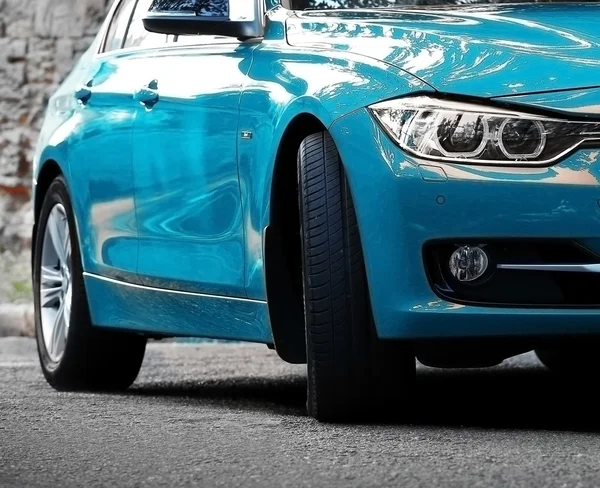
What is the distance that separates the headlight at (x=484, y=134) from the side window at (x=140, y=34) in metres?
1.93

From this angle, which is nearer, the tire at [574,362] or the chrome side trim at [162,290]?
the chrome side trim at [162,290]

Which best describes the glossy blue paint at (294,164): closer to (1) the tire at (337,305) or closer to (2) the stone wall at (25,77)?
(1) the tire at (337,305)

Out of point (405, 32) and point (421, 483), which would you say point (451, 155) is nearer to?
point (405, 32)

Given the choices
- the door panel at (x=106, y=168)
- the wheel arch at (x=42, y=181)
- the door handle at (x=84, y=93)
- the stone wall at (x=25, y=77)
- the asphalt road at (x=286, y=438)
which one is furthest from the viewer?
the stone wall at (x=25, y=77)

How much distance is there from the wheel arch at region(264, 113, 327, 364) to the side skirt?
0.08 metres

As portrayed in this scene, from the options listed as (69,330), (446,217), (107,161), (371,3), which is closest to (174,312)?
(107,161)

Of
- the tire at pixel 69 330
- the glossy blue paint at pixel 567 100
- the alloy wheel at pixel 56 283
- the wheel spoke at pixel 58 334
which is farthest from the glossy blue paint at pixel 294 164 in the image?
the wheel spoke at pixel 58 334

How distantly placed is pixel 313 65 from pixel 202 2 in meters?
0.65

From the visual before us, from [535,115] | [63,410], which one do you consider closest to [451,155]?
[535,115]

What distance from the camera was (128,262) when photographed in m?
6.22

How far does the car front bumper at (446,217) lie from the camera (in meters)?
4.41

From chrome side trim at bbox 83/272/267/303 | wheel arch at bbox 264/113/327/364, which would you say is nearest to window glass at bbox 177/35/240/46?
wheel arch at bbox 264/113/327/364

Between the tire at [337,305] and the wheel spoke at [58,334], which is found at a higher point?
the tire at [337,305]

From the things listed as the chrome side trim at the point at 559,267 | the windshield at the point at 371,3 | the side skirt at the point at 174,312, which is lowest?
the side skirt at the point at 174,312
